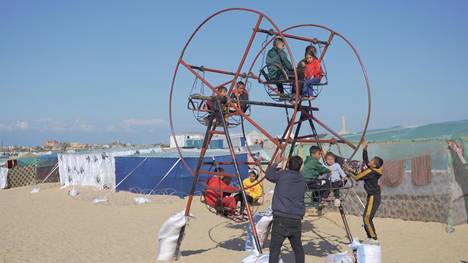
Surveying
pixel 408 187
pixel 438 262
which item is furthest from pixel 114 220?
pixel 438 262

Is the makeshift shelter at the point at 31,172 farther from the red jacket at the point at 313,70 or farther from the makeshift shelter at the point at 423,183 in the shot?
the red jacket at the point at 313,70

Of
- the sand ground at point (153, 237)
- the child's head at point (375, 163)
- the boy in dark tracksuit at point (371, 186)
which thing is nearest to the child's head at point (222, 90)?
the boy in dark tracksuit at point (371, 186)

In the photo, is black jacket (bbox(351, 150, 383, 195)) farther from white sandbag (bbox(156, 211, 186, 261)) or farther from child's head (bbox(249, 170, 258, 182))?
white sandbag (bbox(156, 211, 186, 261))

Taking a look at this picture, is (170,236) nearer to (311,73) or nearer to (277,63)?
(277,63)

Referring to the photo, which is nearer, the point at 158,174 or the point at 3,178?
the point at 158,174

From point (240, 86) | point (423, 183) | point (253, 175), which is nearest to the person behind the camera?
point (240, 86)

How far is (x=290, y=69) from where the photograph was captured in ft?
23.8

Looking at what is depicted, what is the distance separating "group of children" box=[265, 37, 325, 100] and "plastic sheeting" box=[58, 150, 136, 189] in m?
17.6

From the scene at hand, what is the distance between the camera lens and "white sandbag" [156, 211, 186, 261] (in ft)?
27.5

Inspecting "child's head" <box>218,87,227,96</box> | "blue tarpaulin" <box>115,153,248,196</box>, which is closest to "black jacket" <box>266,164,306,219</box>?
"child's head" <box>218,87,227,96</box>

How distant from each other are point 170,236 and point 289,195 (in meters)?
3.14

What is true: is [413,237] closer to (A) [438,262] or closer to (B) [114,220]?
(A) [438,262]

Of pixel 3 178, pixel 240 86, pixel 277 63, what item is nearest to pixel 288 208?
pixel 277 63

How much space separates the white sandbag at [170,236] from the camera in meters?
8.38
